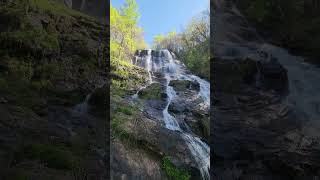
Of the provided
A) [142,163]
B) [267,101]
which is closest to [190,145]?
[142,163]

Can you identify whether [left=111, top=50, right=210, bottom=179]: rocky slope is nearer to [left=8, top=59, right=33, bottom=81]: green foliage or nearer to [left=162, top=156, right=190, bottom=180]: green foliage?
[left=162, top=156, right=190, bottom=180]: green foliage

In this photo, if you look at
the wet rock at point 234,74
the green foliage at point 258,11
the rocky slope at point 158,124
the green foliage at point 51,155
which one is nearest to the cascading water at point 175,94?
the rocky slope at point 158,124

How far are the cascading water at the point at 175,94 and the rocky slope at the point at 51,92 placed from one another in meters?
2.35

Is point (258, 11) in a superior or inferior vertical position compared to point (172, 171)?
superior

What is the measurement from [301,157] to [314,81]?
1281 millimetres

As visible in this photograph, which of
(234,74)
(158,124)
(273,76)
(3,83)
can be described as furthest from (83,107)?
(273,76)

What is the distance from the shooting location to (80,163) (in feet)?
20.8

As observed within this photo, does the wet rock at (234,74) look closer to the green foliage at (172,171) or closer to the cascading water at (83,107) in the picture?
the green foliage at (172,171)

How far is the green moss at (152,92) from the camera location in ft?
31.6

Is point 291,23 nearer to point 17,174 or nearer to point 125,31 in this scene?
point 125,31

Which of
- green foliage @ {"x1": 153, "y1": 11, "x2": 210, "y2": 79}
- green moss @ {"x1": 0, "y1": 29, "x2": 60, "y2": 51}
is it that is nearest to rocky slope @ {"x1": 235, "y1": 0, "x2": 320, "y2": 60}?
green moss @ {"x1": 0, "y1": 29, "x2": 60, "y2": 51}

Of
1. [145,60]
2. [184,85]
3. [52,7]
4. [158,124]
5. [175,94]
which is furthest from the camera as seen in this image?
[145,60]

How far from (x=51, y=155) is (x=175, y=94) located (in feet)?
14.8

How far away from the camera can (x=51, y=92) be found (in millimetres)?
6379
